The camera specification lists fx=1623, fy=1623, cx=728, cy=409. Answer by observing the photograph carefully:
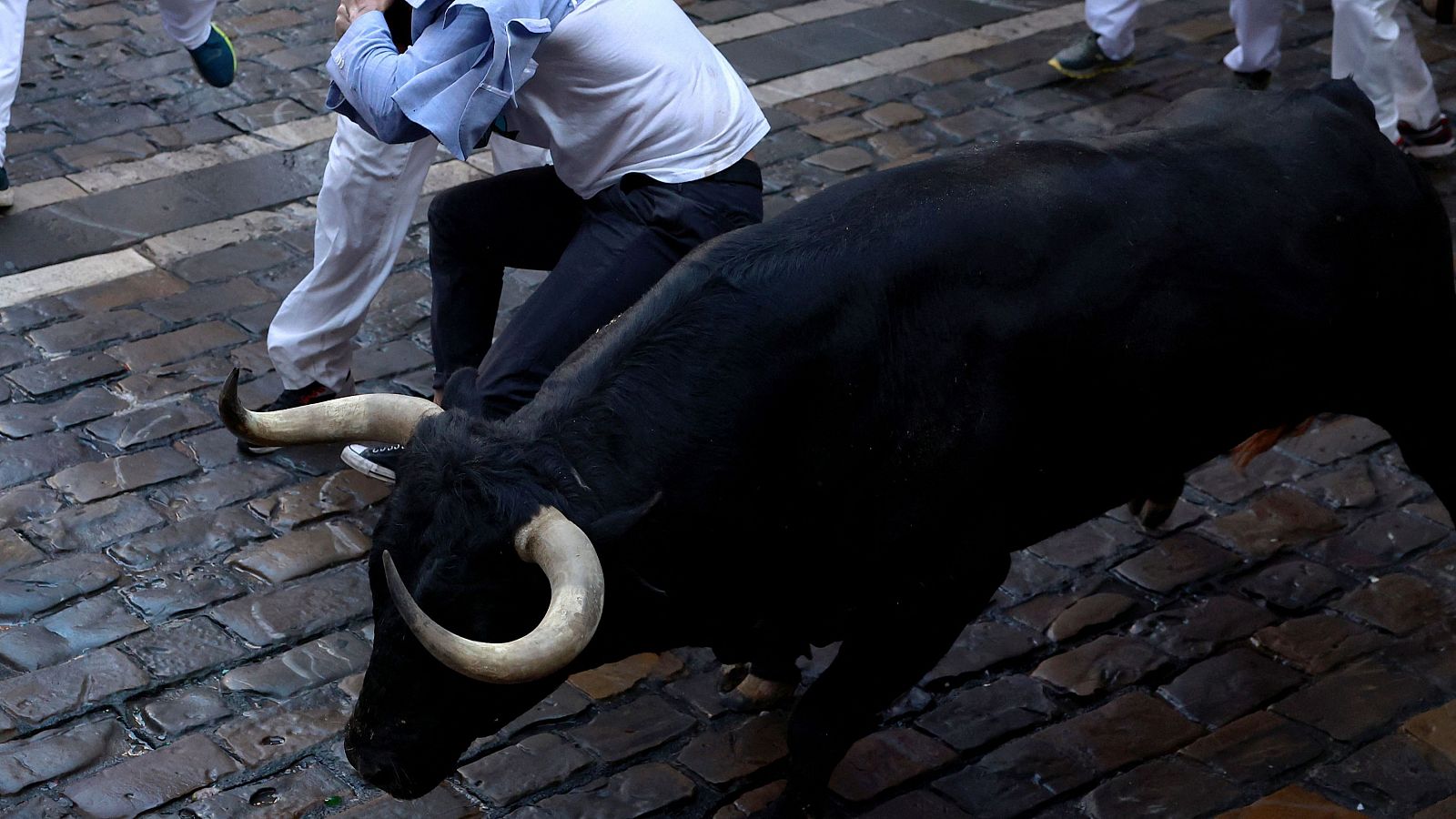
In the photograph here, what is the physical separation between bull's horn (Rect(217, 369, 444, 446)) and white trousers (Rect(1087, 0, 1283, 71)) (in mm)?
5758

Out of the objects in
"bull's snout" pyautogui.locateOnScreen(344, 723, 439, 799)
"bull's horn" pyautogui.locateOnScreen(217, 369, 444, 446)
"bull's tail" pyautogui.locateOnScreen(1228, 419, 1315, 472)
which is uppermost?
"bull's horn" pyautogui.locateOnScreen(217, 369, 444, 446)

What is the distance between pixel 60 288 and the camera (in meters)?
6.40

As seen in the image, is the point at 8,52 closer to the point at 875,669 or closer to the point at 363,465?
the point at 363,465

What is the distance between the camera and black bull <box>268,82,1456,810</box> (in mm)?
3426

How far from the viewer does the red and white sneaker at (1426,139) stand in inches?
294

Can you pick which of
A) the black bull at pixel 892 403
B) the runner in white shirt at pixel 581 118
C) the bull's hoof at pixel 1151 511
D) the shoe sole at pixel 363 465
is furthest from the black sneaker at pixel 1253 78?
the shoe sole at pixel 363 465

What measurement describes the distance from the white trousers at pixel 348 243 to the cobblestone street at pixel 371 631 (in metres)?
0.33

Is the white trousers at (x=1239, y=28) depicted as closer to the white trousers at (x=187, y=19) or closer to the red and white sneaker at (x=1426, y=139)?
the red and white sneaker at (x=1426, y=139)

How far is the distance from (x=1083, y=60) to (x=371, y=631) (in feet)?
17.1

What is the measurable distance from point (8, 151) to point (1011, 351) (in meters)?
5.51

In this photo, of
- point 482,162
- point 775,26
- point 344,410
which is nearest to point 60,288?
point 482,162

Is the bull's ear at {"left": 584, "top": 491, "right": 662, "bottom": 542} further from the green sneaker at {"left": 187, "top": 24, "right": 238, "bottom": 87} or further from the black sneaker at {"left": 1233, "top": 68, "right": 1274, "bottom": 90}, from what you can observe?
the black sneaker at {"left": 1233, "top": 68, "right": 1274, "bottom": 90}

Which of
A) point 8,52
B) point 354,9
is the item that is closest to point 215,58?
point 8,52

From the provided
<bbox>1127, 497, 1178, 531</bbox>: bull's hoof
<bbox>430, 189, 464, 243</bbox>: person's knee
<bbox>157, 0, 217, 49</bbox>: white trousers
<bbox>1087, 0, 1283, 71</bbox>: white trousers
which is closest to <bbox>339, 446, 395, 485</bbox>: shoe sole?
<bbox>430, 189, 464, 243</bbox>: person's knee
